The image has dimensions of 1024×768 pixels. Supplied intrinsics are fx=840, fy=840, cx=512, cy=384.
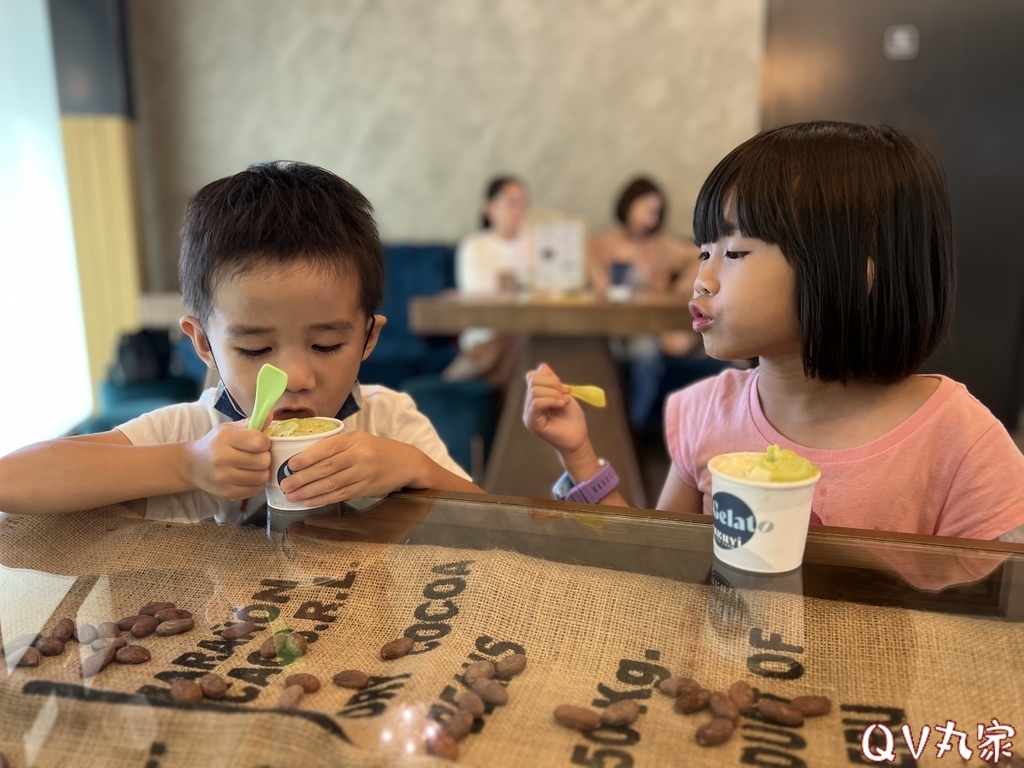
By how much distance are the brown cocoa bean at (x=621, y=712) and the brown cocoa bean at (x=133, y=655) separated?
1.19ft

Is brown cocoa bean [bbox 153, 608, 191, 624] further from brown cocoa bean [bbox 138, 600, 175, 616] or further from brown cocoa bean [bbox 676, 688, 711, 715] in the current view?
brown cocoa bean [bbox 676, 688, 711, 715]

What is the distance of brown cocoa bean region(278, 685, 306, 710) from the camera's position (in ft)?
1.98

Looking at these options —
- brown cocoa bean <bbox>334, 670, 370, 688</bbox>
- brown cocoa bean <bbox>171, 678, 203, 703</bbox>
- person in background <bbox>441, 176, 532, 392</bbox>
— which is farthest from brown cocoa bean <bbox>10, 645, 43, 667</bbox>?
person in background <bbox>441, 176, 532, 392</bbox>

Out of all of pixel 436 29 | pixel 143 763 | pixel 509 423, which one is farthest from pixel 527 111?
pixel 143 763

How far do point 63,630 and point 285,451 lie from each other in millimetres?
256

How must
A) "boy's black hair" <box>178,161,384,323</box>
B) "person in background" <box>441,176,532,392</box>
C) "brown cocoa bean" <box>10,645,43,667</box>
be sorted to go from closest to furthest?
"brown cocoa bean" <box>10,645,43,667</box>, "boy's black hair" <box>178,161,384,323</box>, "person in background" <box>441,176,532,392</box>

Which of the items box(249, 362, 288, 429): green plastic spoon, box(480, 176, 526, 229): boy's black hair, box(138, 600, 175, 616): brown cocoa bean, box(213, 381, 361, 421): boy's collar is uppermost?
box(480, 176, 526, 229): boy's black hair

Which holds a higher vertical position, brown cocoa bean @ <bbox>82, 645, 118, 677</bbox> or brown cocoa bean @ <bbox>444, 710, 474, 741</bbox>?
brown cocoa bean @ <bbox>82, 645, 118, 677</bbox>

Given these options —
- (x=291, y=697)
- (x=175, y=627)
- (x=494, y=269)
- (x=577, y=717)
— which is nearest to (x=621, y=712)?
(x=577, y=717)

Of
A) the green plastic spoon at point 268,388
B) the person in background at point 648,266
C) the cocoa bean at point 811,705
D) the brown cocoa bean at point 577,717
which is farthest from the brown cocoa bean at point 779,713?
the person in background at point 648,266

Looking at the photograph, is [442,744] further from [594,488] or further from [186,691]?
[594,488]

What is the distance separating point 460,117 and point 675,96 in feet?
3.36

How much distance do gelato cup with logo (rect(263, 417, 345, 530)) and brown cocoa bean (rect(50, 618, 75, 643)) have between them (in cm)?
20

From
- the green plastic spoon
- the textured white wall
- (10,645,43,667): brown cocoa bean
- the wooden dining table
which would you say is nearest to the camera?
(10,645,43,667): brown cocoa bean
